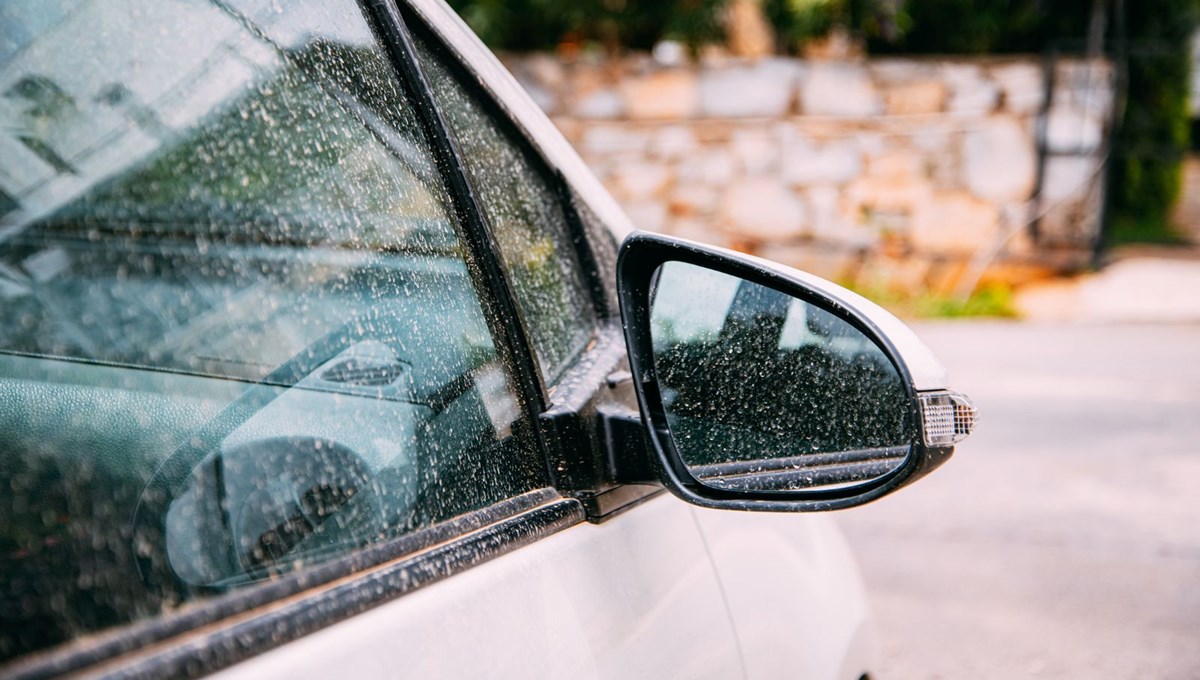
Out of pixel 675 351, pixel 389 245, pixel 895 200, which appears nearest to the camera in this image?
pixel 389 245

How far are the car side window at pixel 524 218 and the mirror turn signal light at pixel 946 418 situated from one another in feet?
1.50

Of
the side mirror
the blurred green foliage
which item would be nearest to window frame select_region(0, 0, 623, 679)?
the side mirror

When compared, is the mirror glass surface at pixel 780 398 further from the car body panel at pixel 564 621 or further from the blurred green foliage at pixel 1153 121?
the blurred green foliage at pixel 1153 121

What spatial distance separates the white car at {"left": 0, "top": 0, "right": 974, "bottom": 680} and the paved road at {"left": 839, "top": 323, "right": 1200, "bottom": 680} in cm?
248

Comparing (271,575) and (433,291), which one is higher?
(433,291)

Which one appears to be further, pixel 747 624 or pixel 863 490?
pixel 747 624

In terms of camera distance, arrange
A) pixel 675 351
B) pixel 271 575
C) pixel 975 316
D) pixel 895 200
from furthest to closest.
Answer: pixel 895 200 < pixel 975 316 < pixel 675 351 < pixel 271 575

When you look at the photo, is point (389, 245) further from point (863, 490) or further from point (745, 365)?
point (863, 490)

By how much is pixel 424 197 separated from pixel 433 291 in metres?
0.11

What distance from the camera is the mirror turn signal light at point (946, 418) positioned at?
1.22m

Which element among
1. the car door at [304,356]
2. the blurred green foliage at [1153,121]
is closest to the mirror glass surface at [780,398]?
the car door at [304,356]

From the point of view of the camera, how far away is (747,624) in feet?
4.97

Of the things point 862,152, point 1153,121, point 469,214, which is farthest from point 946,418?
point 1153,121

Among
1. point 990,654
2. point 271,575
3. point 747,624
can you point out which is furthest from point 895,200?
point 271,575
